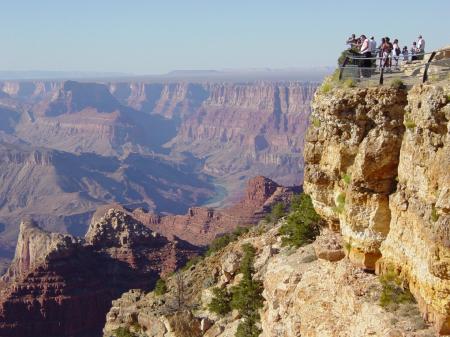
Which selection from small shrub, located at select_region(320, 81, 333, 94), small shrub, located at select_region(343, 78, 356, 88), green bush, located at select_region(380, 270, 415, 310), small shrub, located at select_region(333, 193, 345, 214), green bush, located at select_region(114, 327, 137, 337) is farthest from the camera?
green bush, located at select_region(114, 327, 137, 337)

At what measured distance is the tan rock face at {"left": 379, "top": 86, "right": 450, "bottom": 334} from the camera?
13.3m

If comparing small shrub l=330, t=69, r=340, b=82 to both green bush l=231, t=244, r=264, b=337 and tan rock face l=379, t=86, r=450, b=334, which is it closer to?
tan rock face l=379, t=86, r=450, b=334

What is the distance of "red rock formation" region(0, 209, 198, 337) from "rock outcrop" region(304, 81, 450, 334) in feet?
204

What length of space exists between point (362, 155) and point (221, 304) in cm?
1591

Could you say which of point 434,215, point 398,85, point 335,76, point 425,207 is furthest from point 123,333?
point 434,215

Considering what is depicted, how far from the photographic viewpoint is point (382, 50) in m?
20.5

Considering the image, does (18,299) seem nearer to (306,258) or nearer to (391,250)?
(306,258)

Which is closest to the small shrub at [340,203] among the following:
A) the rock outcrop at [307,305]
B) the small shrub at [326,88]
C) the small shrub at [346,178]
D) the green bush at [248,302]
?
the small shrub at [346,178]

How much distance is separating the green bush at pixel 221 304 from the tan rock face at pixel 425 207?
15.6m

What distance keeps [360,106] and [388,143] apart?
4.45ft

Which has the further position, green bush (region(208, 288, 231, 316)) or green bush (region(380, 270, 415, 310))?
green bush (region(208, 288, 231, 316))

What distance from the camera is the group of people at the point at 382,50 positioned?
65.6 ft

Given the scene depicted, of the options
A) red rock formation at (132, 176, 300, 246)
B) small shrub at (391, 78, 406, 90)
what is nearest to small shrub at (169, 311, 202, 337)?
small shrub at (391, 78, 406, 90)

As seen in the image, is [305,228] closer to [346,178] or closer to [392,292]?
[346,178]
